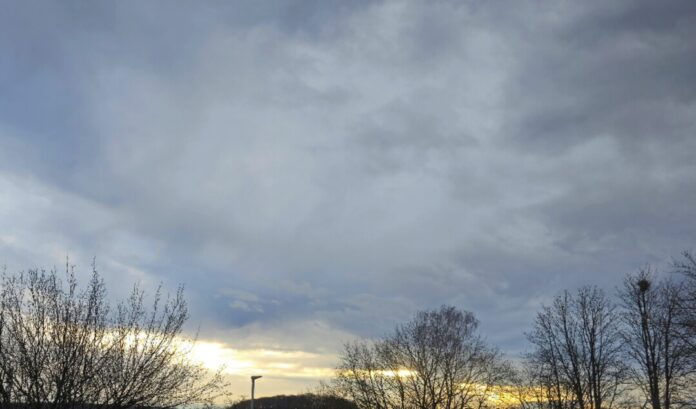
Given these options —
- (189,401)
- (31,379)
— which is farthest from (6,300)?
(189,401)

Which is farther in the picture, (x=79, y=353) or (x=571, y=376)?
(x=571, y=376)

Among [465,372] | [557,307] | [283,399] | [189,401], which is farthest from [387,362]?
[283,399]

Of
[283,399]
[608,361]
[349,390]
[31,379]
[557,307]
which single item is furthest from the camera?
[283,399]

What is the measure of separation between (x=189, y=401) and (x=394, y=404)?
96.8 feet

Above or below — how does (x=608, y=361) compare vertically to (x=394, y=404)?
above

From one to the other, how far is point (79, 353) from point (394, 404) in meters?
34.7

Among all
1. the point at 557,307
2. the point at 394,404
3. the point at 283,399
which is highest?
the point at 557,307

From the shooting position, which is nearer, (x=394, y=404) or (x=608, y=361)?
(x=608, y=361)

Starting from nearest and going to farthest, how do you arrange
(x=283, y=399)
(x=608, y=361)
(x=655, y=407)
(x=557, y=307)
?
(x=655, y=407) → (x=608, y=361) → (x=557, y=307) → (x=283, y=399)

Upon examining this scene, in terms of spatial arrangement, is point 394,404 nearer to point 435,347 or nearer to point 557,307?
point 435,347

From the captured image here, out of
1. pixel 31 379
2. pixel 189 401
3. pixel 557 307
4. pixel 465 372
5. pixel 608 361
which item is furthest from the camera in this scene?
pixel 465 372

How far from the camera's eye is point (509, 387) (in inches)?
1799

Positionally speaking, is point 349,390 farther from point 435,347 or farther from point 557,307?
point 557,307

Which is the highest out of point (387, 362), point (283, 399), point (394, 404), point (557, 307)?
point (557, 307)
